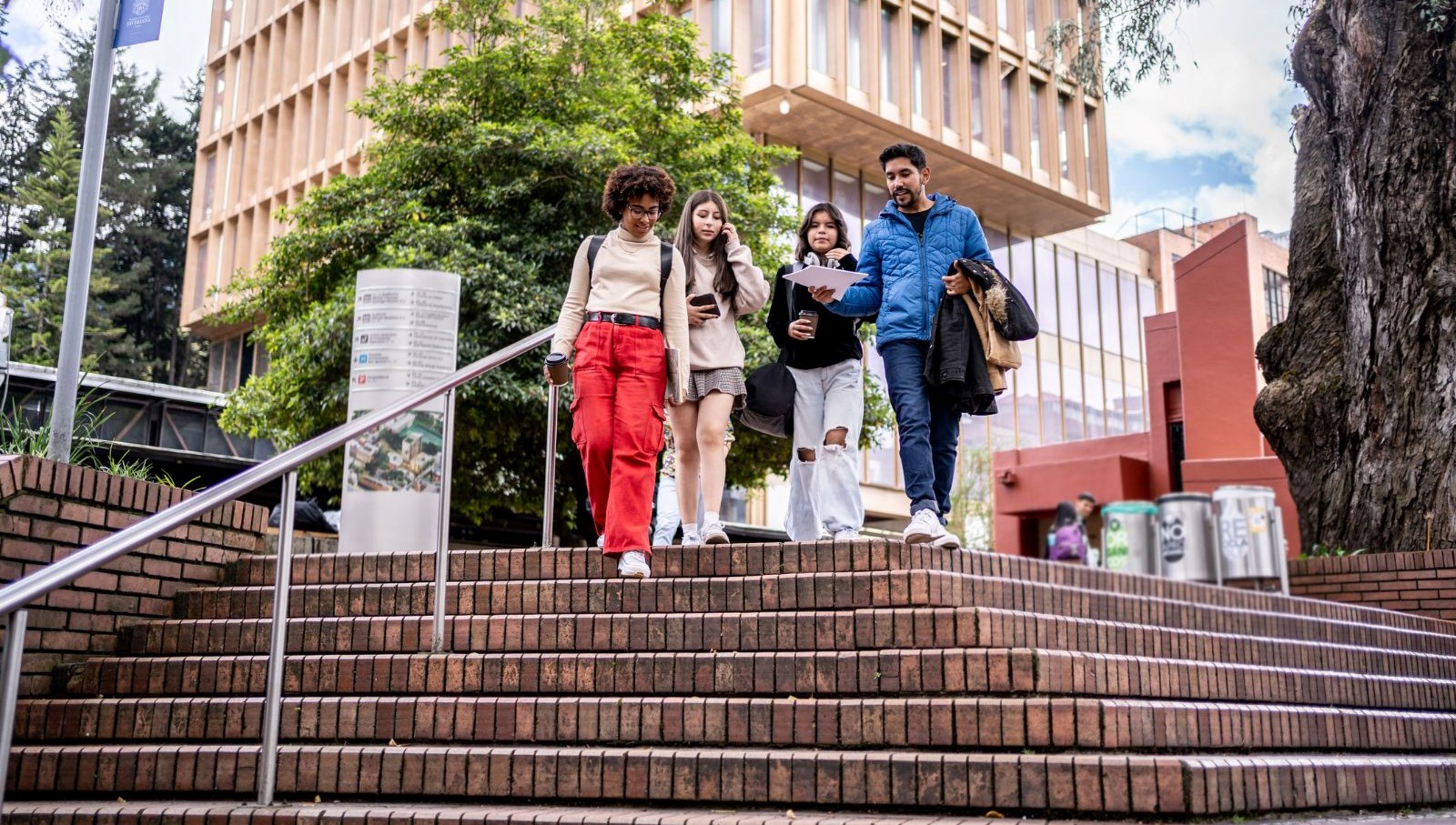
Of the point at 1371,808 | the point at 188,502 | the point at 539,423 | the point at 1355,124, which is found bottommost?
the point at 1371,808

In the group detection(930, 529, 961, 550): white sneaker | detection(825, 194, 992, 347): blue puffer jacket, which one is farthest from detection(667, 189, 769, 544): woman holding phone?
detection(930, 529, 961, 550): white sneaker

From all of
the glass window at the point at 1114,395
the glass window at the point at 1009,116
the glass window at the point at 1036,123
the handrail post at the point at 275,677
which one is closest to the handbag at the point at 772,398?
the handrail post at the point at 275,677

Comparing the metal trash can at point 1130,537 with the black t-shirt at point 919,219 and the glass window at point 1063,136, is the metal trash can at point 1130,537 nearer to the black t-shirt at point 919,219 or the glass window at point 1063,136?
the glass window at point 1063,136

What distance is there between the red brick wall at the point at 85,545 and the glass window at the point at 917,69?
26.6m

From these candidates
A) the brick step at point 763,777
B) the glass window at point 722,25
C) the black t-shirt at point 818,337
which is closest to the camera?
the brick step at point 763,777

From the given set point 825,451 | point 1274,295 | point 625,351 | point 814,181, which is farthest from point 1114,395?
point 625,351

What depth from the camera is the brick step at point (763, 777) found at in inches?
159

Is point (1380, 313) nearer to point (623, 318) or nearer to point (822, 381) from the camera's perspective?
point (822, 381)

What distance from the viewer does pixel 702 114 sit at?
19250mm

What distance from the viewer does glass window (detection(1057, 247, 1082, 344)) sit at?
130ft

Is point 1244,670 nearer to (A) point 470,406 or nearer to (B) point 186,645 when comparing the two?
(B) point 186,645

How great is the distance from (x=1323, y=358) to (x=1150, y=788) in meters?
9.69

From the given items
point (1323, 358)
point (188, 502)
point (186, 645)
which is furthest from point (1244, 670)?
point (1323, 358)

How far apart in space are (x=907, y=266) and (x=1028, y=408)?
32.6 metres
